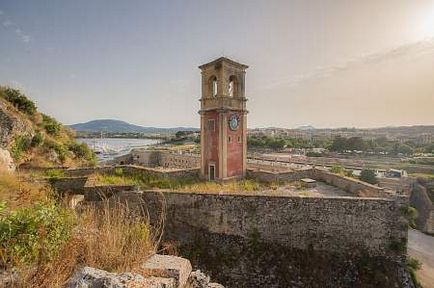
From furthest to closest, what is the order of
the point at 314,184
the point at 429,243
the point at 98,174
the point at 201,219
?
the point at 429,243 → the point at 98,174 → the point at 314,184 → the point at 201,219

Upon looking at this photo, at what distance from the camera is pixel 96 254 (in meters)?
3.26

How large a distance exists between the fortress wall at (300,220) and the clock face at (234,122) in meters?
6.36

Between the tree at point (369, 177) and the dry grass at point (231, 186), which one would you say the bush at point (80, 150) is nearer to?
the dry grass at point (231, 186)

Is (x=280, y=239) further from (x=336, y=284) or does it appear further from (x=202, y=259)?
(x=202, y=259)

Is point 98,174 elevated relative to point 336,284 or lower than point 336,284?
elevated

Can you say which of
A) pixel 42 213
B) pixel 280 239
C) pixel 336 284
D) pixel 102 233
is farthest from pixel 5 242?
pixel 336 284

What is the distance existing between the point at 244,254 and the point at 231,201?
1897 millimetres

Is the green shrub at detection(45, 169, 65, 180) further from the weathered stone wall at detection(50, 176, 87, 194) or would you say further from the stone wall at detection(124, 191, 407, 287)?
the stone wall at detection(124, 191, 407, 287)

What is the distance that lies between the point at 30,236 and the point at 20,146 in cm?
Result: 1721

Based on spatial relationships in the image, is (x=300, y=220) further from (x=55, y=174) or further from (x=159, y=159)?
(x=159, y=159)

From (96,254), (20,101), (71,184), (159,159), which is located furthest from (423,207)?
(20,101)

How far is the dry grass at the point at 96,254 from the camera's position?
2779mm

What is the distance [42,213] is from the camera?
10.2 ft

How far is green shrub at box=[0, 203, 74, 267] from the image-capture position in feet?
9.41
